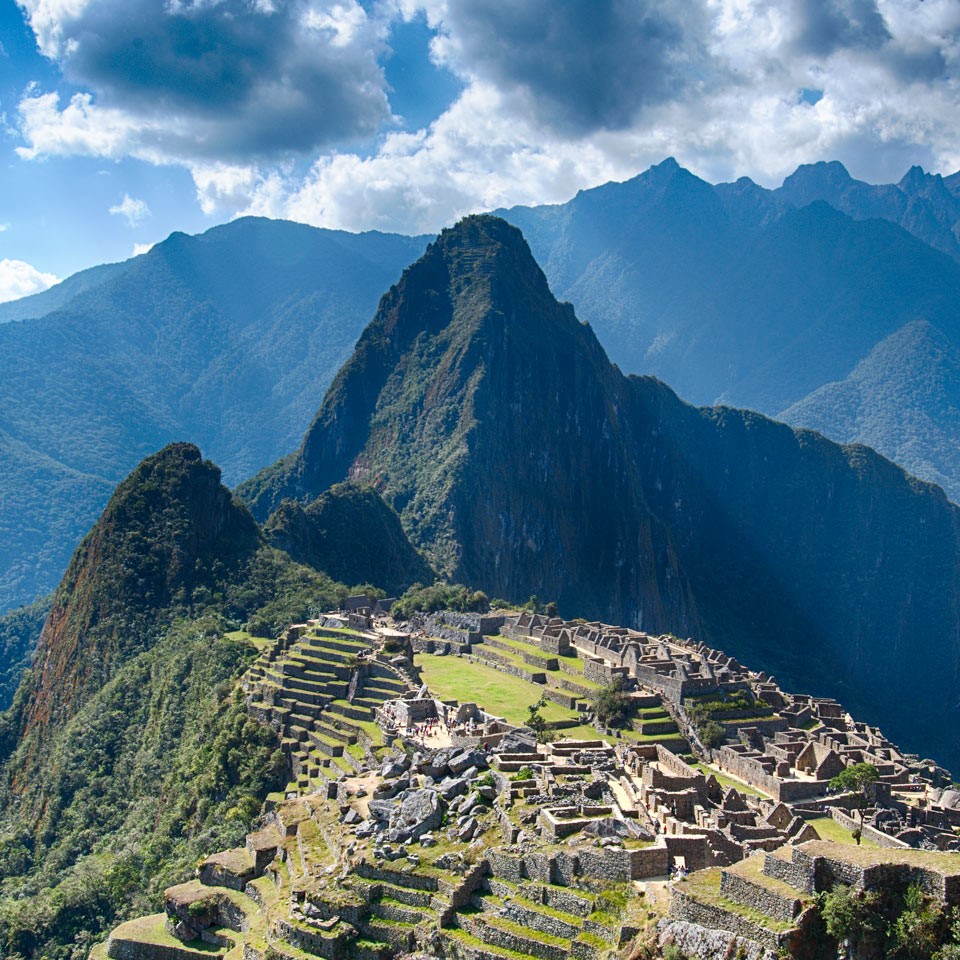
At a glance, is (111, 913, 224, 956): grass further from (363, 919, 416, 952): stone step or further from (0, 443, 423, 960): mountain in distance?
(0, 443, 423, 960): mountain in distance

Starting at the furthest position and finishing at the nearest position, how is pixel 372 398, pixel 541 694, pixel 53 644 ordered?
pixel 372 398, pixel 53 644, pixel 541 694

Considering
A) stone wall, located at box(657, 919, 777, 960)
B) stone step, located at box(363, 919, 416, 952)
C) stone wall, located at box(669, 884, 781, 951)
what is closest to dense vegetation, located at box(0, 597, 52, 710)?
stone step, located at box(363, 919, 416, 952)

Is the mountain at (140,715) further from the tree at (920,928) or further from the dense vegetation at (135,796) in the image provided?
the tree at (920,928)

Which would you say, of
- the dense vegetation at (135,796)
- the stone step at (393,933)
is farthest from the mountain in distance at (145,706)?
the stone step at (393,933)

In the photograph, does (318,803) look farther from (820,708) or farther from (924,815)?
(820,708)

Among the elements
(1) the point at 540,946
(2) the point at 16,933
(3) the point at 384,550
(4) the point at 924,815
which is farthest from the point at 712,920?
(3) the point at 384,550

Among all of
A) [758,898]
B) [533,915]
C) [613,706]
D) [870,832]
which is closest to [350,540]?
[613,706]
